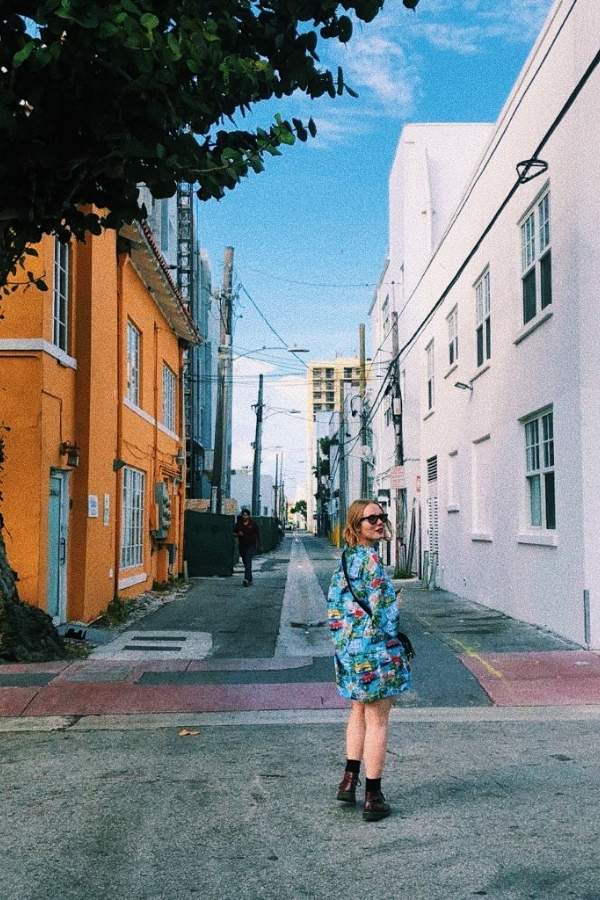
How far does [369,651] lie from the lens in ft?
→ 15.9

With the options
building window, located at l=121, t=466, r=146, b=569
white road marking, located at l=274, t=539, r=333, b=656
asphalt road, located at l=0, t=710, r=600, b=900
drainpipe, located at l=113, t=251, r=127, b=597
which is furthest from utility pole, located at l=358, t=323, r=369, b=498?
asphalt road, located at l=0, t=710, r=600, b=900

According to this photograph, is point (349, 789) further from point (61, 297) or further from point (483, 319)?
point (483, 319)

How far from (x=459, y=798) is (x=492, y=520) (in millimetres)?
9426

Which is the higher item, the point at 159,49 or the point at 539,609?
the point at 159,49

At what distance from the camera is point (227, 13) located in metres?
6.90

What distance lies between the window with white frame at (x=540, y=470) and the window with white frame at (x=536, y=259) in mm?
1397

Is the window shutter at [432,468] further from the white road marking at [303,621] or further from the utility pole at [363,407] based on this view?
the utility pole at [363,407]

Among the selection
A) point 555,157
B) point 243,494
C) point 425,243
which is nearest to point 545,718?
point 555,157

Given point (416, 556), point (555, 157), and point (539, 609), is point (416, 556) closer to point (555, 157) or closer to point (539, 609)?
point (539, 609)

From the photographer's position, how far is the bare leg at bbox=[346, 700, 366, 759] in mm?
4969

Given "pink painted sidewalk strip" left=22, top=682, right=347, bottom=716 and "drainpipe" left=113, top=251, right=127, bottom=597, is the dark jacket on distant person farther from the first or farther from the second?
"pink painted sidewalk strip" left=22, top=682, right=347, bottom=716

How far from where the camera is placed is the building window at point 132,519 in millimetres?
16388

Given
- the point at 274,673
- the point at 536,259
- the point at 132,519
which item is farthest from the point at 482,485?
the point at 274,673

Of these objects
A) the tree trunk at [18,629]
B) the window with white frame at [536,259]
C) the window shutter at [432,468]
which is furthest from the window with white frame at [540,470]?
the window shutter at [432,468]
